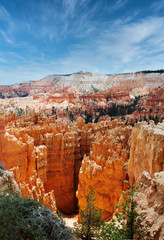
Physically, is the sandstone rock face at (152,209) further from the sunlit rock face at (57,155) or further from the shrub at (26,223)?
the sunlit rock face at (57,155)

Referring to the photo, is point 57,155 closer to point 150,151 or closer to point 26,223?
point 150,151

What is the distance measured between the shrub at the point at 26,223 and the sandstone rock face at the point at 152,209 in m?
2.25

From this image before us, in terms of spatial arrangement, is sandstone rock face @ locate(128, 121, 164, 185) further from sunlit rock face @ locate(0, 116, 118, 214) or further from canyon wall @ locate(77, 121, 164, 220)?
sunlit rock face @ locate(0, 116, 118, 214)

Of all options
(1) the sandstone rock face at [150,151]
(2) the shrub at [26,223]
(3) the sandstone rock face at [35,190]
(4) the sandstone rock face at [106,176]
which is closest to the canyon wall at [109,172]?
(4) the sandstone rock face at [106,176]

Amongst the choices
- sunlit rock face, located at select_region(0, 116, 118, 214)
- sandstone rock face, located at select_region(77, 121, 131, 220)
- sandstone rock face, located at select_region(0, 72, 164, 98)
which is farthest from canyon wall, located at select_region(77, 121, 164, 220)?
sandstone rock face, located at select_region(0, 72, 164, 98)

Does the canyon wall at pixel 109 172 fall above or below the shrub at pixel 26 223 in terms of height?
below

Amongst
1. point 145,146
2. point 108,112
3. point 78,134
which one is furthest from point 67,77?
point 145,146

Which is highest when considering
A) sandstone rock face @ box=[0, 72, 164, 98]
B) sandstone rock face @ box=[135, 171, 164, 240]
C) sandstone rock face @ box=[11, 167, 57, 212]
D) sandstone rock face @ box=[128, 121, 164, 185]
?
sandstone rock face @ box=[0, 72, 164, 98]

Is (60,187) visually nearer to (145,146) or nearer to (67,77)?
(145,146)

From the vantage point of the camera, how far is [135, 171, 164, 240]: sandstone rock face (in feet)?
14.7

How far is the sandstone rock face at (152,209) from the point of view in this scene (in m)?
4.47

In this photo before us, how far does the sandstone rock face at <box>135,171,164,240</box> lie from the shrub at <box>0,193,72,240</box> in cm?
225

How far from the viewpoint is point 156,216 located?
15.6 feet

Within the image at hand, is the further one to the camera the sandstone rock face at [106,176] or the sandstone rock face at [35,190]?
the sandstone rock face at [106,176]
